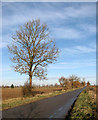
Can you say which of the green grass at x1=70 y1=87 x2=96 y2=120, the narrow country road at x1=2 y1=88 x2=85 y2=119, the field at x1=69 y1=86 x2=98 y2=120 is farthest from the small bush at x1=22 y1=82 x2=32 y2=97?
the green grass at x1=70 y1=87 x2=96 y2=120

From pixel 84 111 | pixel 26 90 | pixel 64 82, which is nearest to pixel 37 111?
pixel 84 111

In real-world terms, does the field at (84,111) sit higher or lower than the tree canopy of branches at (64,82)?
higher

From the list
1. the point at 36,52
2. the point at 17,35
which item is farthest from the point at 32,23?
the point at 36,52

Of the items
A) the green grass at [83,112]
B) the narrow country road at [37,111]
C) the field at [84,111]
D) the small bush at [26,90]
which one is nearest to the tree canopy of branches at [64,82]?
the small bush at [26,90]

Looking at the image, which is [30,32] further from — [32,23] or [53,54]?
[53,54]

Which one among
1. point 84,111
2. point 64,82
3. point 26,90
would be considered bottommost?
point 64,82

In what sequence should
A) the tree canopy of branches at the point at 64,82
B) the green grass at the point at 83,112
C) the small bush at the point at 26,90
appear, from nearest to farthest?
the green grass at the point at 83,112 < the small bush at the point at 26,90 < the tree canopy of branches at the point at 64,82

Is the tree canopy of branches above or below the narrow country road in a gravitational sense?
below

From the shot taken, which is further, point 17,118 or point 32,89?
point 32,89

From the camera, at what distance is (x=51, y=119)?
7.11 meters

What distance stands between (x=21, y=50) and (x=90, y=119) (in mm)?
15318

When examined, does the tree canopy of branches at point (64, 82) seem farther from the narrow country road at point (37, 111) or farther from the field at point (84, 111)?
the narrow country road at point (37, 111)

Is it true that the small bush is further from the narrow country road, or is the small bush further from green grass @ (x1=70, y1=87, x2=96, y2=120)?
green grass @ (x1=70, y1=87, x2=96, y2=120)

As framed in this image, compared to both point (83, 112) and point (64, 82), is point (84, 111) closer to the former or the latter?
point (83, 112)
